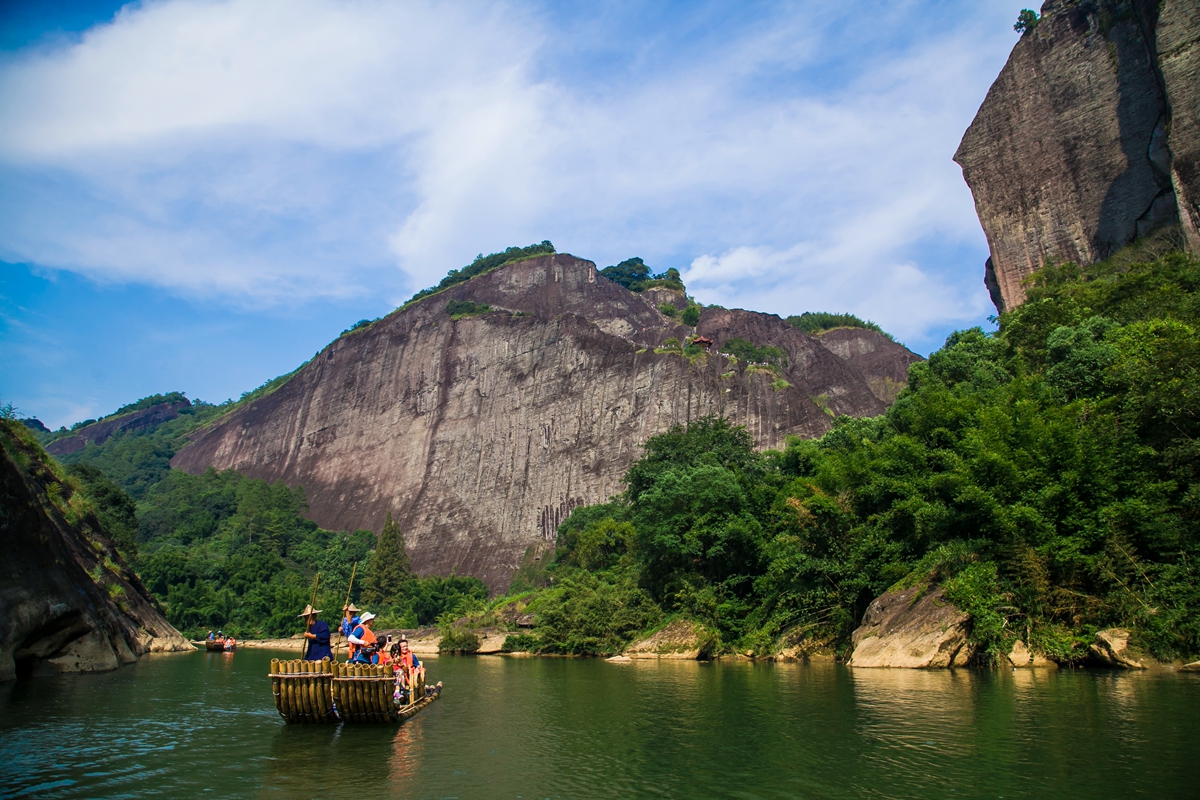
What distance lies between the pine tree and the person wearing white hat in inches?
1869

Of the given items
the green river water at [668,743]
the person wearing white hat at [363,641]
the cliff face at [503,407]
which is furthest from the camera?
the cliff face at [503,407]

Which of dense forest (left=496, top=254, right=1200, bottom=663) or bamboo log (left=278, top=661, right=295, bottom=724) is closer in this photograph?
bamboo log (left=278, top=661, right=295, bottom=724)

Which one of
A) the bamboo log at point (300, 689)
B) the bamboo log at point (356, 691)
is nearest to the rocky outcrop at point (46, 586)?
the bamboo log at point (300, 689)

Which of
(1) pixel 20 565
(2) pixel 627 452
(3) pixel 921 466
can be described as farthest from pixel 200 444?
(3) pixel 921 466

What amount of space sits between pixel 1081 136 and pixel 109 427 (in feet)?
492

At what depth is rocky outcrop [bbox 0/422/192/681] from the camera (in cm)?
1733

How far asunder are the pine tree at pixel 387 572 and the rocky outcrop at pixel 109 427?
3937 inches

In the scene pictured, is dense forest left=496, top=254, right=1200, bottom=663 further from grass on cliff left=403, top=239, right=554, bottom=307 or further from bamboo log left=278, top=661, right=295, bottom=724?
grass on cliff left=403, top=239, right=554, bottom=307

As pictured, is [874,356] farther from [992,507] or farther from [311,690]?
[311,690]

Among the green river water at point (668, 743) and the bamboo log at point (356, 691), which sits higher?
the bamboo log at point (356, 691)

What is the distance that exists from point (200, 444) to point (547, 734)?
369 ft

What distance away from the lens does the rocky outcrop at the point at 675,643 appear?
1128 inches

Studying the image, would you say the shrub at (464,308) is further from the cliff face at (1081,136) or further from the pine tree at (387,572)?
the cliff face at (1081,136)

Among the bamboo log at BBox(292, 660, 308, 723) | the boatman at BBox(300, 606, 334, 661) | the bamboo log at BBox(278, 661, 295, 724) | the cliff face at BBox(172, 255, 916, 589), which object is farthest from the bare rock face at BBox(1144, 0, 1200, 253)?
the cliff face at BBox(172, 255, 916, 589)
